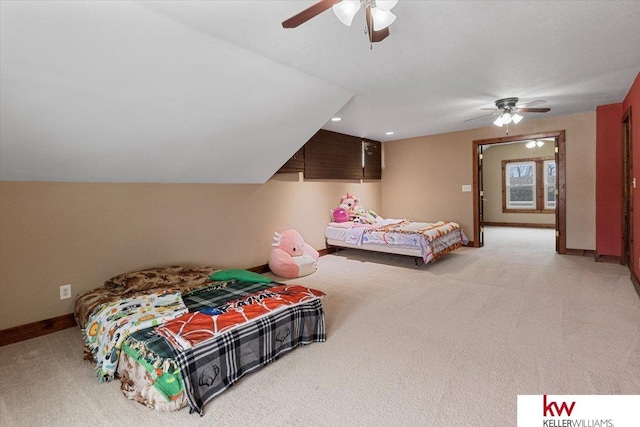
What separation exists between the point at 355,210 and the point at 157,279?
12.8 ft

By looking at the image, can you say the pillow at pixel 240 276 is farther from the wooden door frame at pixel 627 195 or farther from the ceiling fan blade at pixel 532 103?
the wooden door frame at pixel 627 195

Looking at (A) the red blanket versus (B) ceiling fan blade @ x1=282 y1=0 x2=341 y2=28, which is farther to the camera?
(A) the red blanket

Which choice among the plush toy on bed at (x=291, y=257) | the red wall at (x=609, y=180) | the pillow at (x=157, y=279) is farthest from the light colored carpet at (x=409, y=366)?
the red wall at (x=609, y=180)

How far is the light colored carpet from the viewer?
174 centimetres

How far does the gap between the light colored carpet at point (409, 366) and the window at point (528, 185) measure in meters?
6.10

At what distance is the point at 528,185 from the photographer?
930 cm

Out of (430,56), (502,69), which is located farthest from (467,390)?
(502,69)

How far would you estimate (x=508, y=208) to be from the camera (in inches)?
378

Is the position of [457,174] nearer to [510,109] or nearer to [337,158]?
[510,109]

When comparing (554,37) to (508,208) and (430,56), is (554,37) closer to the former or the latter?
(430,56)

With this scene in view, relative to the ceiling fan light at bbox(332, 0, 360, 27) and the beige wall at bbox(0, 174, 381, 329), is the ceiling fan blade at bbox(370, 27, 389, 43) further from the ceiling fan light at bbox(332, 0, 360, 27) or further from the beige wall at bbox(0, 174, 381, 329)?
the beige wall at bbox(0, 174, 381, 329)

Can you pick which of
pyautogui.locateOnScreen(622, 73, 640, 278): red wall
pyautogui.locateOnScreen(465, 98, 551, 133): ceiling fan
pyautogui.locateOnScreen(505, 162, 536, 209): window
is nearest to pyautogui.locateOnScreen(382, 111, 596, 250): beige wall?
pyautogui.locateOnScreen(465, 98, 551, 133): ceiling fan

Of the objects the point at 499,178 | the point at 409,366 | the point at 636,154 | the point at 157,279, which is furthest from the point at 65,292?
the point at 499,178

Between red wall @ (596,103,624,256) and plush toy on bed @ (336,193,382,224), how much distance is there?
3.59 meters
